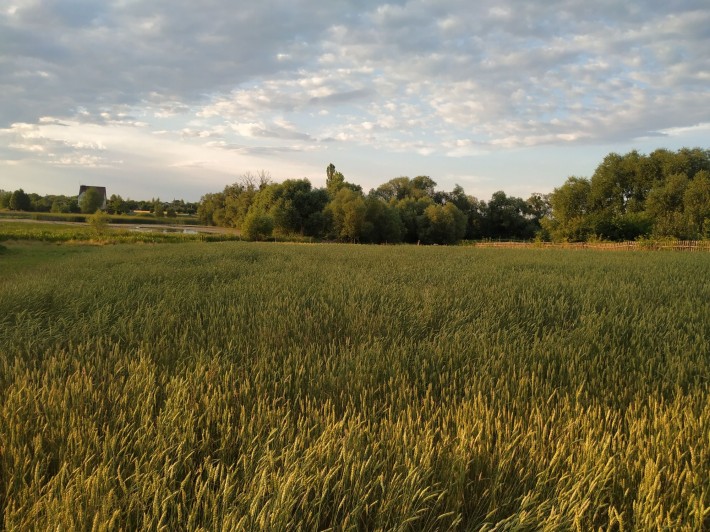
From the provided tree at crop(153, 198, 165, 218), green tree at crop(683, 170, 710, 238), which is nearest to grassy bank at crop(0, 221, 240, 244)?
green tree at crop(683, 170, 710, 238)

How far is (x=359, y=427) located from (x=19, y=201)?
12842 cm

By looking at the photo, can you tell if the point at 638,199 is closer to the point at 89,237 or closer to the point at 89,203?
the point at 89,237

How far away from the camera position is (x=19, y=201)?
99.8 m

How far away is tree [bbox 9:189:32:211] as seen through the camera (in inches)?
3915

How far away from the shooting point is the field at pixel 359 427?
1597mm

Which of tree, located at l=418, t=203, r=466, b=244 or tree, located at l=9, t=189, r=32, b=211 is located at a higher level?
tree, located at l=9, t=189, r=32, b=211

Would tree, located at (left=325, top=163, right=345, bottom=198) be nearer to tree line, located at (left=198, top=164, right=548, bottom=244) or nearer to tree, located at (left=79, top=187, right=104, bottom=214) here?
tree line, located at (left=198, top=164, right=548, bottom=244)

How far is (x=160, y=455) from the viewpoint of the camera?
5.98 ft

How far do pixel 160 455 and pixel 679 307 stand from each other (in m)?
7.36

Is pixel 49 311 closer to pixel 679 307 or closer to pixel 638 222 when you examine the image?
pixel 679 307

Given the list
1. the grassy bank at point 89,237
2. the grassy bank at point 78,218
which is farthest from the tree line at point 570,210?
the grassy bank at point 78,218

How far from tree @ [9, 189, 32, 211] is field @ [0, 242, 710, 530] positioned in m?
124

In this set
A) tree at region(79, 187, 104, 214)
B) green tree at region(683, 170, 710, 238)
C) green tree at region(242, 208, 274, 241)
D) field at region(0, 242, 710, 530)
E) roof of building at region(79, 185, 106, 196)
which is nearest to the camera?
field at region(0, 242, 710, 530)

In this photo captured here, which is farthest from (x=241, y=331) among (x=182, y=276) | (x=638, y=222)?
(x=638, y=222)
